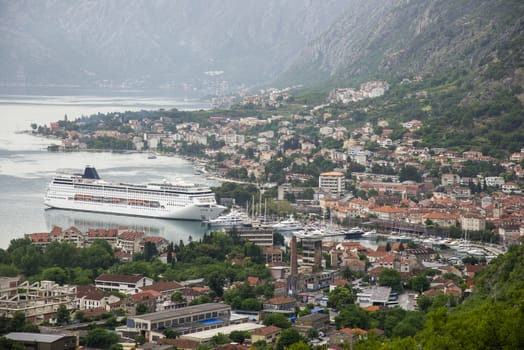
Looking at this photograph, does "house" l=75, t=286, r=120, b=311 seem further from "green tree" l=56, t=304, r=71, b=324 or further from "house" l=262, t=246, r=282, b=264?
"house" l=262, t=246, r=282, b=264

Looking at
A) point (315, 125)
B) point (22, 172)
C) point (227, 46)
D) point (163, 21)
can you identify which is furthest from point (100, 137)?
point (163, 21)

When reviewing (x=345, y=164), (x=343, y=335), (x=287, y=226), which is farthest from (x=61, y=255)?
(x=345, y=164)

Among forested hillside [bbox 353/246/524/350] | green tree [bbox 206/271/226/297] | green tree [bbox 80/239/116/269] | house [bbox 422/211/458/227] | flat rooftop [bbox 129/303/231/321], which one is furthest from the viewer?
house [bbox 422/211/458/227]

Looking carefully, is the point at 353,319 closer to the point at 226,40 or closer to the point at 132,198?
the point at 132,198

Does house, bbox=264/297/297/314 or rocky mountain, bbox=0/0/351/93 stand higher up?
rocky mountain, bbox=0/0/351/93

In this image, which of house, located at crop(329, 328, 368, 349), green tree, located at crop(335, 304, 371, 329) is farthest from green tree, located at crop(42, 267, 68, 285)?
house, located at crop(329, 328, 368, 349)

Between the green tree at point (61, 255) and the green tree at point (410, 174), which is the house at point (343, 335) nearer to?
the green tree at point (61, 255)

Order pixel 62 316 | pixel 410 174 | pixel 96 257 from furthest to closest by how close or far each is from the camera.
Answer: pixel 410 174, pixel 96 257, pixel 62 316

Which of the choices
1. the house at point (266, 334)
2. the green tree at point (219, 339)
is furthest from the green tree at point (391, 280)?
the green tree at point (219, 339)
